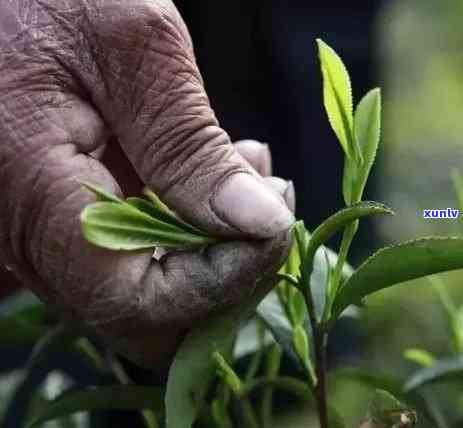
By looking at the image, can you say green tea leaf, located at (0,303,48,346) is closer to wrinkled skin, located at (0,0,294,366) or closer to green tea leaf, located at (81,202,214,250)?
wrinkled skin, located at (0,0,294,366)

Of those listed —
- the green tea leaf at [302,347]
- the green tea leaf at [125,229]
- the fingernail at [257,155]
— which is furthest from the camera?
the fingernail at [257,155]

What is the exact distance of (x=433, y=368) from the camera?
81cm

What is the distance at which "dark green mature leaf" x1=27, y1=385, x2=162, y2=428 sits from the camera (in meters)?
0.74

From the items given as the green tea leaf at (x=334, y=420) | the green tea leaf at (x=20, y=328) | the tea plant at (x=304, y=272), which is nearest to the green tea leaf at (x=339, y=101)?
the tea plant at (x=304, y=272)

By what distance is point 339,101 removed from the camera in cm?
64

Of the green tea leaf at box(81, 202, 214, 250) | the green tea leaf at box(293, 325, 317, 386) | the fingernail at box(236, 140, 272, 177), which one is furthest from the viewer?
the fingernail at box(236, 140, 272, 177)

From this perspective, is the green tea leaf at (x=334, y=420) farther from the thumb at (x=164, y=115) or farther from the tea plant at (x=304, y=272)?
the thumb at (x=164, y=115)

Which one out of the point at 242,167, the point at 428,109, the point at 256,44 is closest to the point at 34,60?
the point at 242,167

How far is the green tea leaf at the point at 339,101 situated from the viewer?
25.1 inches

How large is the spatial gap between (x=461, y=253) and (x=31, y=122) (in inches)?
11.8

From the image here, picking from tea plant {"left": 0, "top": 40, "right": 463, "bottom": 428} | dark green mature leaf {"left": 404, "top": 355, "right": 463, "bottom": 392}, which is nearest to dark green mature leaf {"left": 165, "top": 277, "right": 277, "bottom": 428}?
tea plant {"left": 0, "top": 40, "right": 463, "bottom": 428}

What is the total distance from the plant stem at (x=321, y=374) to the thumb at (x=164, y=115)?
91 millimetres

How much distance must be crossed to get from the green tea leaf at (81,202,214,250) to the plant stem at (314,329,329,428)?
113mm

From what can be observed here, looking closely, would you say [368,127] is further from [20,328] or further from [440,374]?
[20,328]
